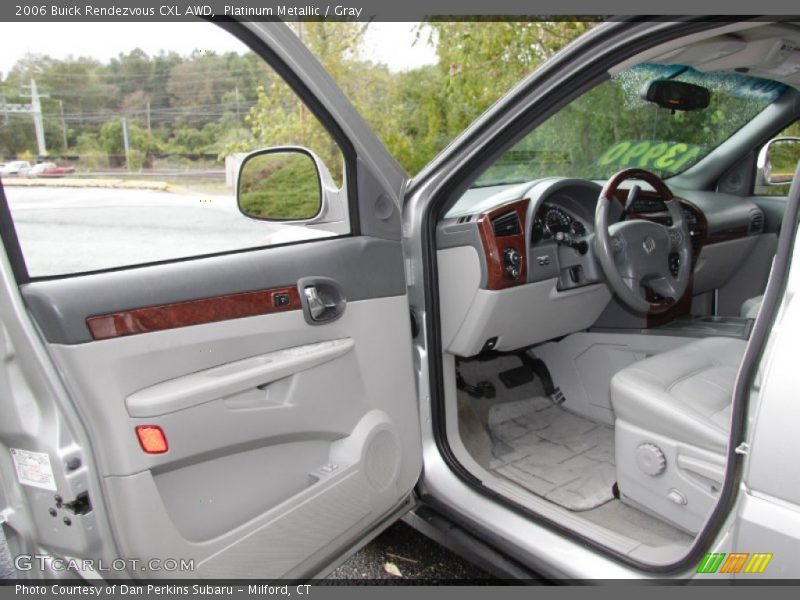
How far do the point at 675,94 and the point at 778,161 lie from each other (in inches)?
61.8

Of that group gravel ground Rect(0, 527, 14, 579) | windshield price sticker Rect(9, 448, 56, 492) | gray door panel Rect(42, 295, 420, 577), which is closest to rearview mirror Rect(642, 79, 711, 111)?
gray door panel Rect(42, 295, 420, 577)

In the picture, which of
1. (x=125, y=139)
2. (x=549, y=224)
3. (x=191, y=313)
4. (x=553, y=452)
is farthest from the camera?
(x=553, y=452)

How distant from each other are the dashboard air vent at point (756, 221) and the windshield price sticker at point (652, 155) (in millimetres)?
460

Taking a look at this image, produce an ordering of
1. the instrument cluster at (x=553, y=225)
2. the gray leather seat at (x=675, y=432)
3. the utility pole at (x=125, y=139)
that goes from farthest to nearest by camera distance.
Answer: the instrument cluster at (x=553, y=225), the gray leather seat at (x=675, y=432), the utility pole at (x=125, y=139)

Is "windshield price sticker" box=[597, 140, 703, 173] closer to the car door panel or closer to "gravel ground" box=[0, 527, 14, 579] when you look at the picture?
the car door panel

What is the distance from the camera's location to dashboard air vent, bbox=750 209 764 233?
364cm

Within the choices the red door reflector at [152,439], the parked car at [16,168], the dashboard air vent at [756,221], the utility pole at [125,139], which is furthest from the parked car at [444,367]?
the dashboard air vent at [756,221]

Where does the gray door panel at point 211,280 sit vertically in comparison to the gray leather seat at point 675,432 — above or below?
above

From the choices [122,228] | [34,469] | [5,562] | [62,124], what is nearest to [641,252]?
[122,228]

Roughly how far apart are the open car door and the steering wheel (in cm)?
97

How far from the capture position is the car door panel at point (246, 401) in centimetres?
145

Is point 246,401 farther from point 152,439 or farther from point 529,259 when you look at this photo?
point 529,259

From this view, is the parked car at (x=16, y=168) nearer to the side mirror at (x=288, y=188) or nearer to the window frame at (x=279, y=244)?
the window frame at (x=279, y=244)

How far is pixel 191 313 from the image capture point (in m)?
1.58
